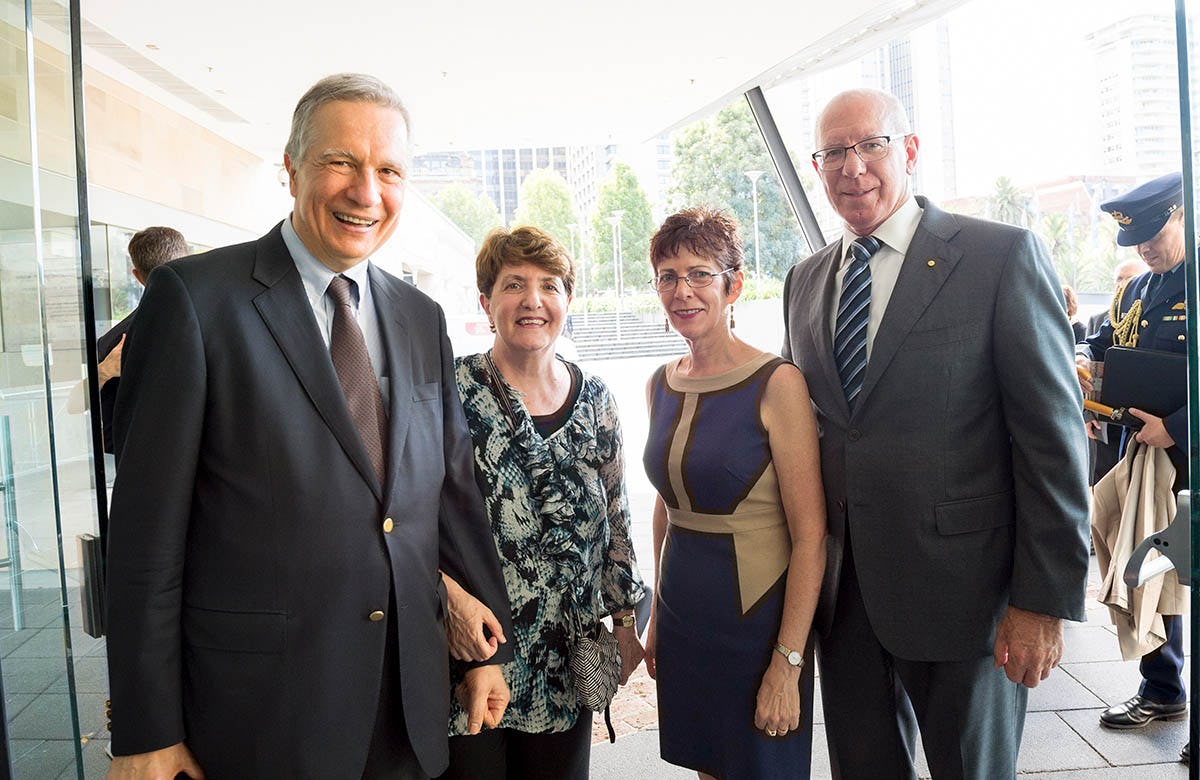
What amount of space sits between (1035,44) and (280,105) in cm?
766

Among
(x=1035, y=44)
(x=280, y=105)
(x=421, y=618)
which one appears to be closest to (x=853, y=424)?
(x=421, y=618)

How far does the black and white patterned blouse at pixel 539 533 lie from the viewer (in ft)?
6.44

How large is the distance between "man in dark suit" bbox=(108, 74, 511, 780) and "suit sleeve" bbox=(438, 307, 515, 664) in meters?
0.11

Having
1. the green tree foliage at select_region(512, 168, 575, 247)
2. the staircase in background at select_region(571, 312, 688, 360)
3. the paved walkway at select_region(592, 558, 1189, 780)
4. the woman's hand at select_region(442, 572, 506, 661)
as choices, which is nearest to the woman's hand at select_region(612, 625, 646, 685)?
the woman's hand at select_region(442, 572, 506, 661)

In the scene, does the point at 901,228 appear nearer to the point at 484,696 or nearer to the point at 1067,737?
the point at 484,696

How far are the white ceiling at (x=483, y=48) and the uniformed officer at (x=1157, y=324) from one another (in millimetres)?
4050

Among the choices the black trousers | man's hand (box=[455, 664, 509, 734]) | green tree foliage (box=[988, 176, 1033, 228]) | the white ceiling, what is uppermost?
the white ceiling

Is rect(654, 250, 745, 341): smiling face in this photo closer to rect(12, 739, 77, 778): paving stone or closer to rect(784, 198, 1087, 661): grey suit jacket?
rect(784, 198, 1087, 661): grey suit jacket

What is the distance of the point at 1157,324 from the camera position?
3209 millimetres

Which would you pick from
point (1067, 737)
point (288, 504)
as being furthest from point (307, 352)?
point (1067, 737)

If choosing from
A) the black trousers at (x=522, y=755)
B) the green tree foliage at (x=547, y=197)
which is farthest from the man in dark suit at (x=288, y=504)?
the green tree foliage at (x=547, y=197)

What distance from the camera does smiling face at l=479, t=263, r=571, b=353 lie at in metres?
2.06

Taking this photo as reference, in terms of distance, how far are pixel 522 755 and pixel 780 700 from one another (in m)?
0.62

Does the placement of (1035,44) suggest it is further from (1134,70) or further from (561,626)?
(561,626)
